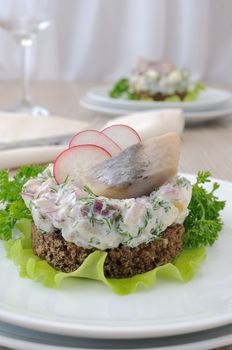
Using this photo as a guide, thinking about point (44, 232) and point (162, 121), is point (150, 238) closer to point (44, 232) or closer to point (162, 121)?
point (44, 232)

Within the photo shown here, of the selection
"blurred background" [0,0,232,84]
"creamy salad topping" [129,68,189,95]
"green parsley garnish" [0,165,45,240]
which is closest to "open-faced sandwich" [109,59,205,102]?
"creamy salad topping" [129,68,189,95]

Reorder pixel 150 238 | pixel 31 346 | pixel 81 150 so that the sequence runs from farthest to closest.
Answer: pixel 81 150
pixel 150 238
pixel 31 346

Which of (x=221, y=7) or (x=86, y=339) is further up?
(x=86, y=339)

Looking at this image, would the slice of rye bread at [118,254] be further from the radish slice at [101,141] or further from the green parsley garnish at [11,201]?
the radish slice at [101,141]

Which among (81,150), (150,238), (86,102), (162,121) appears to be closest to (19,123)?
(162,121)

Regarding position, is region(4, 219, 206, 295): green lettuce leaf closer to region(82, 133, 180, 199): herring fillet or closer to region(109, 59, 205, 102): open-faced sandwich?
region(82, 133, 180, 199): herring fillet

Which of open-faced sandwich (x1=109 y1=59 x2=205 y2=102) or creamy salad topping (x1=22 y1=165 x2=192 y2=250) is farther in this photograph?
open-faced sandwich (x1=109 y1=59 x2=205 y2=102)

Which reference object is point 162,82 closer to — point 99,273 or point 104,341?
point 99,273
